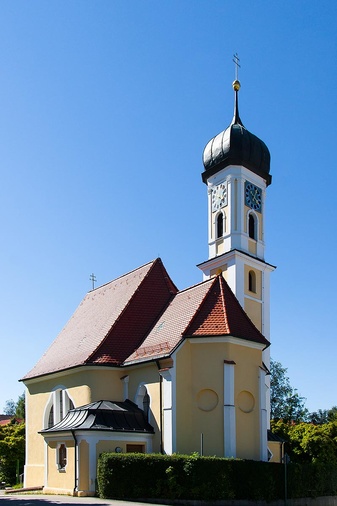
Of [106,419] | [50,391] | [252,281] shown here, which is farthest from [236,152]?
[106,419]

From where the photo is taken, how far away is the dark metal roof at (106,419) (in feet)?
72.2

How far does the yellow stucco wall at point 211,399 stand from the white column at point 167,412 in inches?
13.0

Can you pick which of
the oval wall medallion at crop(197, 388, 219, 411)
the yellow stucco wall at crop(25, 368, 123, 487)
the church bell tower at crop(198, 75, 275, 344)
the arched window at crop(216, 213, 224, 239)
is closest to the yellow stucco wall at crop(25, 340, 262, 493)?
the oval wall medallion at crop(197, 388, 219, 411)

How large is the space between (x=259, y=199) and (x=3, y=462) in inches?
889

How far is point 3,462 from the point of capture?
38.1 meters

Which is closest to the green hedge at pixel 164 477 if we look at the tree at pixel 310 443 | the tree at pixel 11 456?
the tree at pixel 310 443

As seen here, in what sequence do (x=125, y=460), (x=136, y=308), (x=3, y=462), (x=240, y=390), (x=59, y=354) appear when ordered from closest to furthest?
(x=125, y=460)
(x=240, y=390)
(x=136, y=308)
(x=59, y=354)
(x=3, y=462)

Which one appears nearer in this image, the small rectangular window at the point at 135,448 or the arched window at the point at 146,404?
the small rectangular window at the point at 135,448

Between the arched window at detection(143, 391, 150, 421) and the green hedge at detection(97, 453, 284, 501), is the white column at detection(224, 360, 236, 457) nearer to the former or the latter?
the green hedge at detection(97, 453, 284, 501)

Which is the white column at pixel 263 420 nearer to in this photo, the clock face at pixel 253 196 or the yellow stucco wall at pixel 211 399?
the yellow stucco wall at pixel 211 399

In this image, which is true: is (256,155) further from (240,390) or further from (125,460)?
(125,460)

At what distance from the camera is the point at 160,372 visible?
23.0 metres

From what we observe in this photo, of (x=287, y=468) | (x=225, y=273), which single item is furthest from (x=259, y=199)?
(x=287, y=468)

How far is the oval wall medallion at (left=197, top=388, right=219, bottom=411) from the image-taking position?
22.6m
